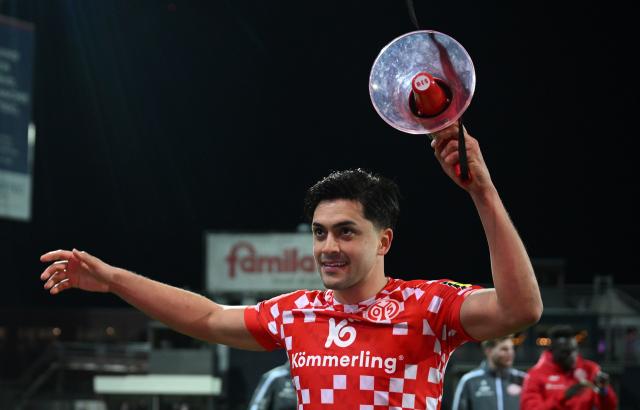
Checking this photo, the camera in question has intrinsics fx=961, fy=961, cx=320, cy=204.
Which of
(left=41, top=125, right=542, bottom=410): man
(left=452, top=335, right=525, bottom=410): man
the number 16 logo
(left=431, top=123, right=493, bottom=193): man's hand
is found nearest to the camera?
(left=431, top=123, right=493, bottom=193): man's hand

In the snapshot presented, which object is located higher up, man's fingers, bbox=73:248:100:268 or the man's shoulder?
man's fingers, bbox=73:248:100:268

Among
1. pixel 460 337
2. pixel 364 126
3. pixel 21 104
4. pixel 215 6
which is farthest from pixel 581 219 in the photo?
pixel 460 337

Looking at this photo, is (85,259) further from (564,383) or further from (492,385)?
(564,383)


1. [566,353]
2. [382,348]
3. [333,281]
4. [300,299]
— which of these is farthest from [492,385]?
[333,281]

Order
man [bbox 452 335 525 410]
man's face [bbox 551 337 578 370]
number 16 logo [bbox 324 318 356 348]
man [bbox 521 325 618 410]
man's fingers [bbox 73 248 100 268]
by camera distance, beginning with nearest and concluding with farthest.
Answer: number 16 logo [bbox 324 318 356 348] < man's fingers [bbox 73 248 100 268] < man [bbox 521 325 618 410] < man [bbox 452 335 525 410] < man's face [bbox 551 337 578 370]

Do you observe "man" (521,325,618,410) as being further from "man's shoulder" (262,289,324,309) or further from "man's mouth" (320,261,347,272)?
"man's mouth" (320,261,347,272)

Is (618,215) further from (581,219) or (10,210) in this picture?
(10,210)

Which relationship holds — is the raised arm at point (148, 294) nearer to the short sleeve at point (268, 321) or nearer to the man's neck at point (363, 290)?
the short sleeve at point (268, 321)

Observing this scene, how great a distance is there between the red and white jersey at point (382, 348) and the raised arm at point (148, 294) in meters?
0.33

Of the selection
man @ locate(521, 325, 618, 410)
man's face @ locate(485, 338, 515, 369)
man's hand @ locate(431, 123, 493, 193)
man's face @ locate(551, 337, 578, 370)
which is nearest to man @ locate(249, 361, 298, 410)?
man's face @ locate(485, 338, 515, 369)

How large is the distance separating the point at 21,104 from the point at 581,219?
40680 mm

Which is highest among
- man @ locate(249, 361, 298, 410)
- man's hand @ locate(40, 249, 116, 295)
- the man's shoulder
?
man's hand @ locate(40, 249, 116, 295)

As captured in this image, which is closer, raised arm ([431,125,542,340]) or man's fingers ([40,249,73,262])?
raised arm ([431,125,542,340])

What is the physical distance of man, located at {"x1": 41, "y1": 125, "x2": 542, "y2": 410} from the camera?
10.8 ft
